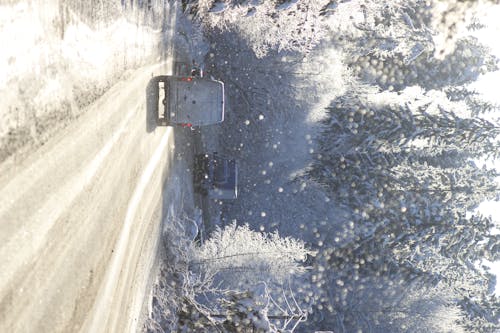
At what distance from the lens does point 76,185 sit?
880cm

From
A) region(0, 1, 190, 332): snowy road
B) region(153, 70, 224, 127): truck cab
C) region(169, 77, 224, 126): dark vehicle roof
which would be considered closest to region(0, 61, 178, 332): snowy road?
region(0, 1, 190, 332): snowy road

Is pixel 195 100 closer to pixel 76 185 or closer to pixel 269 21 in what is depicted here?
pixel 269 21

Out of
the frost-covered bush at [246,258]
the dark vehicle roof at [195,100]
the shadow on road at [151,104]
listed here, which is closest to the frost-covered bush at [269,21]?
the dark vehicle roof at [195,100]

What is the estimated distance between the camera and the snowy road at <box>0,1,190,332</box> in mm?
7055

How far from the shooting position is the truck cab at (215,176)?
60.1ft

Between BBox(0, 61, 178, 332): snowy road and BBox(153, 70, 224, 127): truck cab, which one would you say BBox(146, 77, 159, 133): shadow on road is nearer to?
→ BBox(153, 70, 224, 127): truck cab

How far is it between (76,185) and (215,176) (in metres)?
9.90

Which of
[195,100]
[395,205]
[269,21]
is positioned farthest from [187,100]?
[395,205]

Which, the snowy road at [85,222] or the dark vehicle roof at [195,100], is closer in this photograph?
the snowy road at [85,222]

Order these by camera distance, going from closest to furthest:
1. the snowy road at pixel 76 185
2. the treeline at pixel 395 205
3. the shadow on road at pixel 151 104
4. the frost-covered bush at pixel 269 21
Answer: the snowy road at pixel 76 185
the shadow on road at pixel 151 104
the frost-covered bush at pixel 269 21
the treeline at pixel 395 205

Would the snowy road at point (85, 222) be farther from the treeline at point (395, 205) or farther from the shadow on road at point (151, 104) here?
the treeline at point (395, 205)

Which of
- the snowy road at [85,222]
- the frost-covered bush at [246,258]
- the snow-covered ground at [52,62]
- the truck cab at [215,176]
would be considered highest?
the snow-covered ground at [52,62]

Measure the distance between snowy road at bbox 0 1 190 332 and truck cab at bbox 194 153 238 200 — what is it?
196 inches

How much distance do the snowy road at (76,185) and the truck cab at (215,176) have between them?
4.97 metres
